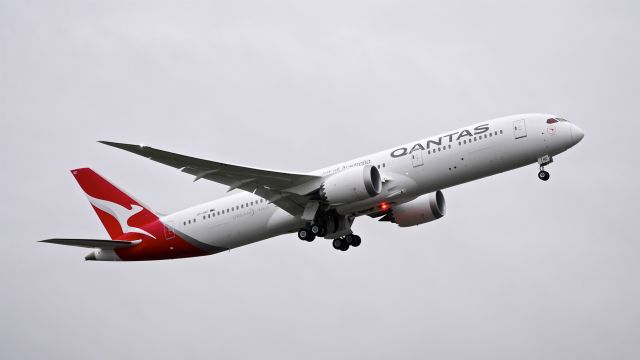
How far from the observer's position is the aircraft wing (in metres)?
41.4

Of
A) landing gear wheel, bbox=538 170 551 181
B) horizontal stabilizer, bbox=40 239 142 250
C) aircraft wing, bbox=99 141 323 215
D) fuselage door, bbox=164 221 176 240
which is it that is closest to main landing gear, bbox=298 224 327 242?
aircraft wing, bbox=99 141 323 215

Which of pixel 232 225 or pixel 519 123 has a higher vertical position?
pixel 519 123

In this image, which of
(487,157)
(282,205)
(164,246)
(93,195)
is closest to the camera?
(487,157)

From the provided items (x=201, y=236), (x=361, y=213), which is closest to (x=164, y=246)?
(x=201, y=236)

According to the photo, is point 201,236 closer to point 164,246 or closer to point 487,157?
point 164,246

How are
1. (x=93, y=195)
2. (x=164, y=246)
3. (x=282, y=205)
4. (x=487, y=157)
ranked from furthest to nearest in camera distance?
(x=93, y=195), (x=164, y=246), (x=282, y=205), (x=487, y=157)

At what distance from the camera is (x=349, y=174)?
4241 centimetres

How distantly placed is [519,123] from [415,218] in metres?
9.10

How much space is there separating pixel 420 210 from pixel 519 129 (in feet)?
28.5

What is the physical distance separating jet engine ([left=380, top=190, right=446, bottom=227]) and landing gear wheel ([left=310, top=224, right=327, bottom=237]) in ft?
16.5

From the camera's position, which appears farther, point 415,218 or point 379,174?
point 415,218

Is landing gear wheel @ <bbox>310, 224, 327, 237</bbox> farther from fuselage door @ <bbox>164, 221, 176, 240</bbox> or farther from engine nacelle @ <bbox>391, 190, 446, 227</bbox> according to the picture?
fuselage door @ <bbox>164, 221, 176, 240</bbox>

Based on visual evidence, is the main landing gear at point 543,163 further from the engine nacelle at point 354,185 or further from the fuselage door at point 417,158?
the engine nacelle at point 354,185

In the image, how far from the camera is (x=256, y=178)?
43156 mm
